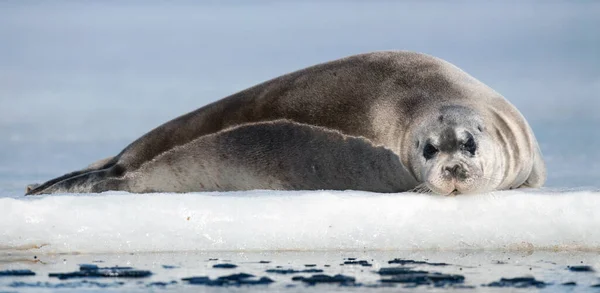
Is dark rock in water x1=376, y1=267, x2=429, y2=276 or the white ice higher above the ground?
the white ice

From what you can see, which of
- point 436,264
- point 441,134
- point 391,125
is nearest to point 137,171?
point 391,125

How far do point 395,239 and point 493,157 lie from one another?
3.75ft

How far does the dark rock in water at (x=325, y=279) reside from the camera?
5637mm

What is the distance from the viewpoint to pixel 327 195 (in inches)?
286

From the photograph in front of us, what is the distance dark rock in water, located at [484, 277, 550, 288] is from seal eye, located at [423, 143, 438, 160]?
1.93 meters

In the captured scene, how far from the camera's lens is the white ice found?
6.95m

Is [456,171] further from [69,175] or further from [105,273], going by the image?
[69,175]

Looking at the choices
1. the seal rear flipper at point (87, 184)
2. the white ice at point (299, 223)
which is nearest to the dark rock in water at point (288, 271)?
the white ice at point (299, 223)

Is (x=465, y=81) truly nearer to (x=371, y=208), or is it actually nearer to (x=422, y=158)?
(x=422, y=158)

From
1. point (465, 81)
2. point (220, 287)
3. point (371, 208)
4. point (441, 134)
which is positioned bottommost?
point (220, 287)

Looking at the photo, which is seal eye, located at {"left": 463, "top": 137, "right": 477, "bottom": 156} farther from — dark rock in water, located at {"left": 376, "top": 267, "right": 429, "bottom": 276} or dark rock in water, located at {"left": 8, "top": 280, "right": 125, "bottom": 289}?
dark rock in water, located at {"left": 8, "top": 280, "right": 125, "bottom": 289}

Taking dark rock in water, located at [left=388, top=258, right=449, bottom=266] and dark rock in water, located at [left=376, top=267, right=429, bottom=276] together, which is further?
dark rock in water, located at [left=388, top=258, right=449, bottom=266]

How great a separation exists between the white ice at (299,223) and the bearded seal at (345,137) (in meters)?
0.36

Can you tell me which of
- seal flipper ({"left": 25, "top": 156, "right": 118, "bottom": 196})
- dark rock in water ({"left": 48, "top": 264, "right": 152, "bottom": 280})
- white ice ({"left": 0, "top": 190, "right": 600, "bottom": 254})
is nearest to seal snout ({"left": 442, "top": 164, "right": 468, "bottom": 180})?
white ice ({"left": 0, "top": 190, "right": 600, "bottom": 254})
